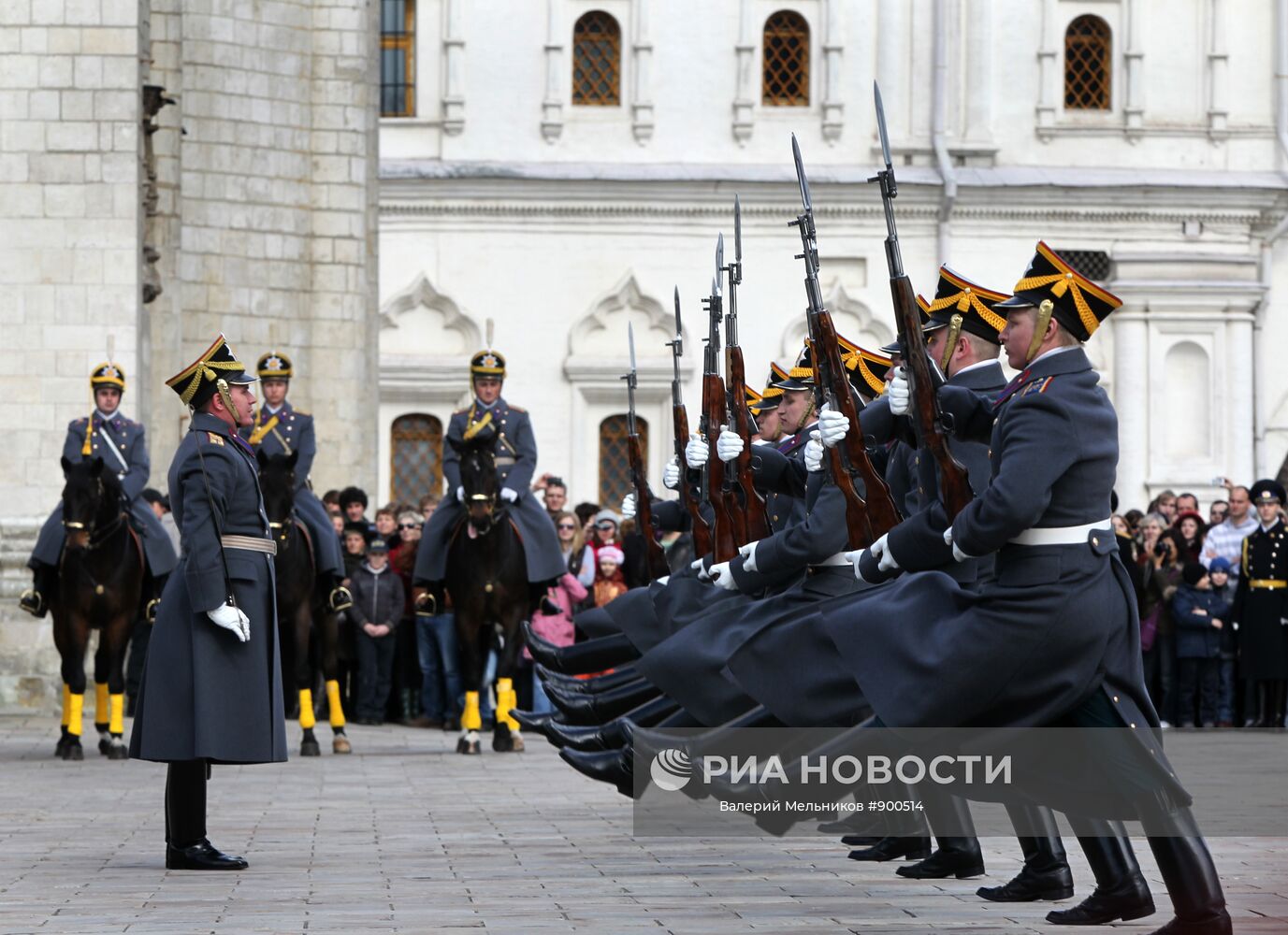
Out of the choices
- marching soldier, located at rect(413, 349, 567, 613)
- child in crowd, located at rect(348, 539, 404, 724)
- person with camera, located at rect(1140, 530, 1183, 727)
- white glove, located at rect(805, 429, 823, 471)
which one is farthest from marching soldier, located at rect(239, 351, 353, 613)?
person with camera, located at rect(1140, 530, 1183, 727)

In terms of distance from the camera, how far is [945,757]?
7031 mm

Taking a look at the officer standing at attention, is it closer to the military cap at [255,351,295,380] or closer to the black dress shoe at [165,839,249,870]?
the black dress shoe at [165,839,249,870]

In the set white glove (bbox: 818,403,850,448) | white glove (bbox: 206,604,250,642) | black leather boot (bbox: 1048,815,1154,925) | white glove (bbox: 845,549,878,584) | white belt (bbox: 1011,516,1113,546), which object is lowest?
black leather boot (bbox: 1048,815,1154,925)

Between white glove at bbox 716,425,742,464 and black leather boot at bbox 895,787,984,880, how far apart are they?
250cm

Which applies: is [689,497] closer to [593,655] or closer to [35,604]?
[593,655]

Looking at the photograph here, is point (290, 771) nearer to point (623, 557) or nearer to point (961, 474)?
point (623, 557)

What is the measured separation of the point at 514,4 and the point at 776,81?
12.9ft

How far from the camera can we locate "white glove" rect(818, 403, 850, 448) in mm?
8383

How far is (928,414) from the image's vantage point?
736 cm

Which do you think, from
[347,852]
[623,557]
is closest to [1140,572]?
[623,557]

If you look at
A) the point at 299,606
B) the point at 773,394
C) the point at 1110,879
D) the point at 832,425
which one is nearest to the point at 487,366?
the point at 299,606

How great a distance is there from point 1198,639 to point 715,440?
8378 millimetres

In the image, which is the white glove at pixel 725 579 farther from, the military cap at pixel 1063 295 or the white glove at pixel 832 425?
the military cap at pixel 1063 295

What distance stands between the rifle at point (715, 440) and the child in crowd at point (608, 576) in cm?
572
